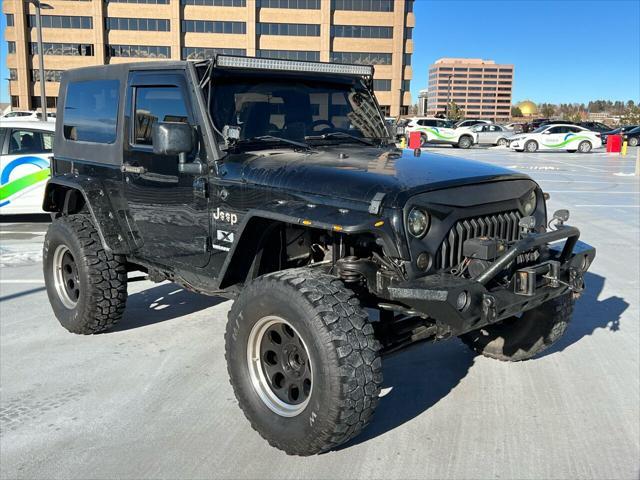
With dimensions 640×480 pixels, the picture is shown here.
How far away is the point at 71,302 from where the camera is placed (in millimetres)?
5297

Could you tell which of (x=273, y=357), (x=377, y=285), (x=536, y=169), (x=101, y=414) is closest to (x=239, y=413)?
(x=273, y=357)

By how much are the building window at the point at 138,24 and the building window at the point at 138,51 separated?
1.85 metres

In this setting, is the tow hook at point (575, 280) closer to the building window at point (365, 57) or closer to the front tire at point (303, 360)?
the front tire at point (303, 360)

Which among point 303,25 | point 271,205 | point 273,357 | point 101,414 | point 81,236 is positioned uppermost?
point 303,25

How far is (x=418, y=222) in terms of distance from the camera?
3.24 meters

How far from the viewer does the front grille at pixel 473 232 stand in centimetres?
336

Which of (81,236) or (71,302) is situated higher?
→ (81,236)

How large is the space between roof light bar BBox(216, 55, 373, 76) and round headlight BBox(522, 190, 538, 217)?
172cm

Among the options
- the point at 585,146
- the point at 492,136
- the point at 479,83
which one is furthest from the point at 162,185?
the point at 479,83

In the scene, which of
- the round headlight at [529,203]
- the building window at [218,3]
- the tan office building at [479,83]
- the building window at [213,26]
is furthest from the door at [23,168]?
the tan office building at [479,83]

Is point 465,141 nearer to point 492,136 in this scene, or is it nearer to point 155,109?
point 492,136

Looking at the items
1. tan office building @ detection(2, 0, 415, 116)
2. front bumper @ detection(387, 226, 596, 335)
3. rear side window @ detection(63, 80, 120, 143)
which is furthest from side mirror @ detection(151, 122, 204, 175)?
tan office building @ detection(2, 0, 415, 116)

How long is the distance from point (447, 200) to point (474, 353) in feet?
6.10

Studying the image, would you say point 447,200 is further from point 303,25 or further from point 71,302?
point 303,25
